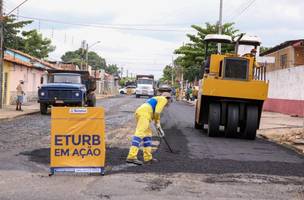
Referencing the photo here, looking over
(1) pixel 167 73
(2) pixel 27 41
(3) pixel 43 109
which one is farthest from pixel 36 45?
(1) pixel 167 73

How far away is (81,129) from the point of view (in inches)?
380

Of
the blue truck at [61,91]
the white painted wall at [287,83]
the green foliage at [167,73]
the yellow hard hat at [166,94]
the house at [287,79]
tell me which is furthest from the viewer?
the green foliage at [167,73]

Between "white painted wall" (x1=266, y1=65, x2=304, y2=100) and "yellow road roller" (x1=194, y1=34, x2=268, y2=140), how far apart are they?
1438cm

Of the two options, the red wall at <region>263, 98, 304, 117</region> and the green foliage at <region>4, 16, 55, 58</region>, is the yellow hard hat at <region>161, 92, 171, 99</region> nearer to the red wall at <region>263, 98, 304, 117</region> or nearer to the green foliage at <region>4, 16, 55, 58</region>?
the red wall at <region>263, 98, 304, 117</region>

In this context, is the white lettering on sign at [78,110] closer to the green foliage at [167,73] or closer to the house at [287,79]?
the house at [287,79]

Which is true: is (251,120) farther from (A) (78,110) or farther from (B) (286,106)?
(B) (286,106)

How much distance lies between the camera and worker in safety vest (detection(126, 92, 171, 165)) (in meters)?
11.0

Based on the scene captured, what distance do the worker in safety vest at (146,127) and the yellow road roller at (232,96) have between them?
5.93 meters

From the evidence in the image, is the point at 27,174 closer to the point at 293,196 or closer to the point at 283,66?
the point at 293,196

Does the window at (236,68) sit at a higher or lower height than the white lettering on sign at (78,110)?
higher

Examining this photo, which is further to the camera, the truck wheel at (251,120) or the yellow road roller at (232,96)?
the truck wheel at (251,120)

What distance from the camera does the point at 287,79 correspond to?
118 feet

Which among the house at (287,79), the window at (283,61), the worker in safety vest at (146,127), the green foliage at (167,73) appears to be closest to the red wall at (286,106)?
the house at (287,79)

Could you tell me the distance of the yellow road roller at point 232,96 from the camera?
56.7 feet
